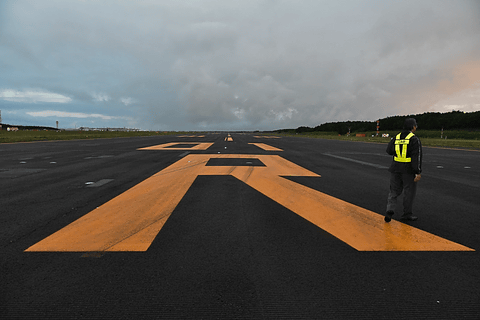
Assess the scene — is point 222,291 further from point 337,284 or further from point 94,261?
point 94,261

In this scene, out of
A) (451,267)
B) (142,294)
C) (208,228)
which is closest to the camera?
(142,294)

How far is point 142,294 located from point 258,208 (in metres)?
2.79

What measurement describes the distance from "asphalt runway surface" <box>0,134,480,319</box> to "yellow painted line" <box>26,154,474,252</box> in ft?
0.09

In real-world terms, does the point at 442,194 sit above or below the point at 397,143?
below

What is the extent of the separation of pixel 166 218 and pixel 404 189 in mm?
4113

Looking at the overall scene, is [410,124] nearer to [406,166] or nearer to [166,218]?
[406,166]

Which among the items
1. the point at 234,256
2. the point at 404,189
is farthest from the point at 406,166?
the point at 234,256

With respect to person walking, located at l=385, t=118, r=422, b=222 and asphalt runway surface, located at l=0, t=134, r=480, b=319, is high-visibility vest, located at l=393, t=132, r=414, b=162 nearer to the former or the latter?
person walking, located at l=385, t=118, r=422, b=222

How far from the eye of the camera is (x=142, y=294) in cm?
221

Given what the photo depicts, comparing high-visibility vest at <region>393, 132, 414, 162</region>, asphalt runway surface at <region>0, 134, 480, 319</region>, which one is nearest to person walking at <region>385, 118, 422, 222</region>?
high-visibility vest at <region>393, 132, 414, 162</region>

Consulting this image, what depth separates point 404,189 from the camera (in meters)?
4.07

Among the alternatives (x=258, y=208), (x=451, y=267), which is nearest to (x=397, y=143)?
(x=451, y=267)

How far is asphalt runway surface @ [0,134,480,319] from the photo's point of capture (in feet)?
6.85

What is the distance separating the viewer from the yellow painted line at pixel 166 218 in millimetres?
3209
